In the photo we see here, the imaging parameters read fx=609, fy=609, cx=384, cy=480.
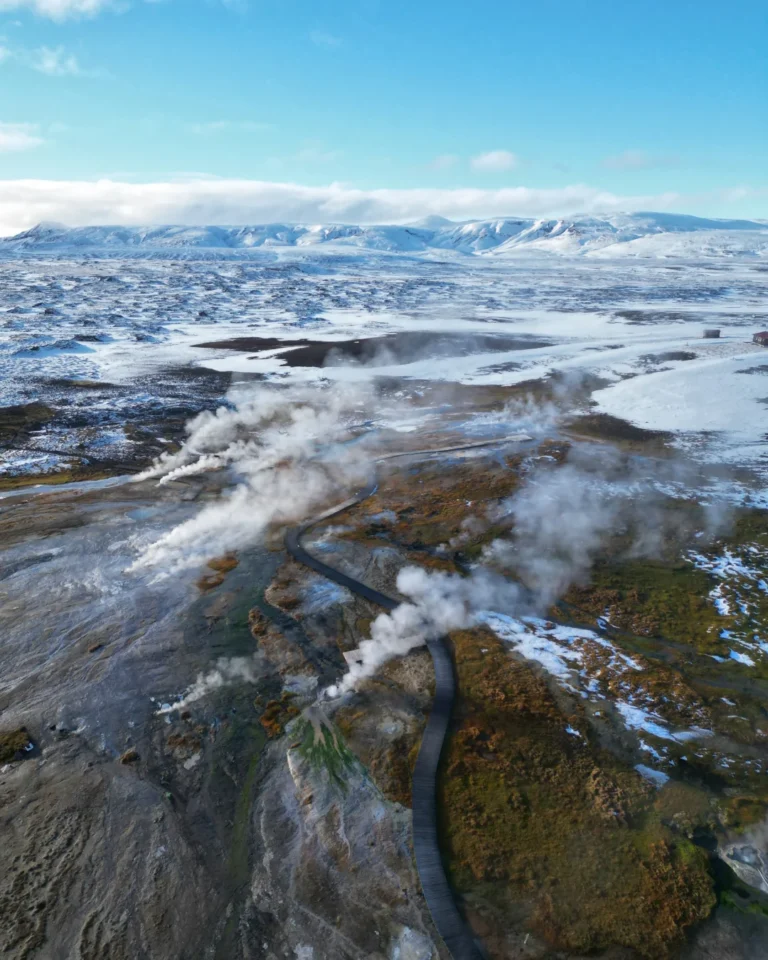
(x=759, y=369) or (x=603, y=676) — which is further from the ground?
(x=759, y=369)

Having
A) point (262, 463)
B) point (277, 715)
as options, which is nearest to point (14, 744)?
point (277, 715)

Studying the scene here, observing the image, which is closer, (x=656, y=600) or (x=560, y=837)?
(x=560, y=837)

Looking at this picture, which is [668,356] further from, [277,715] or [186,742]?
[186,742]

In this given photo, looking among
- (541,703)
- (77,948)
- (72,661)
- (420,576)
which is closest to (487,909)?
(541,703)

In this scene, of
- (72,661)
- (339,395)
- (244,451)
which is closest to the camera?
(72,661)

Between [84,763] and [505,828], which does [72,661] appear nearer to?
[84,763]

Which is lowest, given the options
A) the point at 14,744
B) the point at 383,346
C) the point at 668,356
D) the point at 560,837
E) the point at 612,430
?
the point at 383,346
